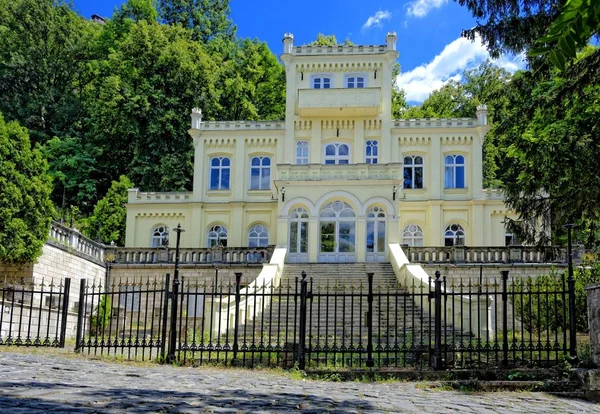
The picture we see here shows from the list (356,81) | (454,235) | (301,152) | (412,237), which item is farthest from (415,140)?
Answer: (301,152)

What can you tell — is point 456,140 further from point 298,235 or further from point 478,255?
point 298,235

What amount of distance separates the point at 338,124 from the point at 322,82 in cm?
275

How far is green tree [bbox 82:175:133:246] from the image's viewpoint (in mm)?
36156

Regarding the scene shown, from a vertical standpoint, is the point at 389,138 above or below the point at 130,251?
above

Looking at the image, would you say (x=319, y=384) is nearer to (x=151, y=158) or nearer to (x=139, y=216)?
(x=139, y=216)

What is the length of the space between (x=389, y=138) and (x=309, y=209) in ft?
23.8

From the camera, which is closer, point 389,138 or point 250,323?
point 250,323

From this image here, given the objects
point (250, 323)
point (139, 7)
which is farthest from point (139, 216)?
point (139, 7)

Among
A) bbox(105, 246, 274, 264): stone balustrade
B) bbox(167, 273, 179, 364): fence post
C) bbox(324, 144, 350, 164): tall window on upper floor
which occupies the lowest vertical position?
bbox(167, 273, 179, 364): fence post

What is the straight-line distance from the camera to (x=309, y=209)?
101 ft

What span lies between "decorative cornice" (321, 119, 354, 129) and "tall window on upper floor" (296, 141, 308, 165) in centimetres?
148

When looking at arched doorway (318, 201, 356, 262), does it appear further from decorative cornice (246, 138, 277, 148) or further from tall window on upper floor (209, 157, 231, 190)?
tall window on upper floor (209, 157, 231, 190)

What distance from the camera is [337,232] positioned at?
31.0m

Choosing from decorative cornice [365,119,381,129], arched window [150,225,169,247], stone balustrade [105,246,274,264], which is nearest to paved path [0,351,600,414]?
stone balustrade [105,246,274,264]
